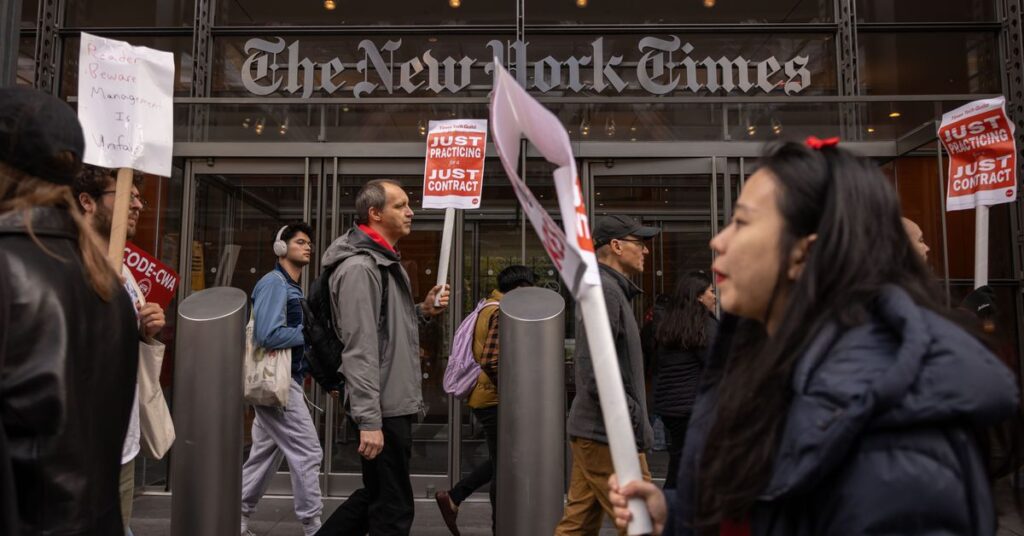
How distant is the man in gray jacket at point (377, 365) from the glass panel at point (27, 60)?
6.22 metres

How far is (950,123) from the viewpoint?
5.75 metres

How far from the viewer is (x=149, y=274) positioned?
4.18 meters

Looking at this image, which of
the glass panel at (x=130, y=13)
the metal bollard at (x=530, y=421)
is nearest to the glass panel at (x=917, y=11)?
the metal bollard at (x=530, y=421)

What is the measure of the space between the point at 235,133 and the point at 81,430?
643cm

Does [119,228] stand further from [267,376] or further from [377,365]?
[267,376]

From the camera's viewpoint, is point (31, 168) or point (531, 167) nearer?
point (31, 168)

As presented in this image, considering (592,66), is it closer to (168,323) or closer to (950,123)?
(950,123)

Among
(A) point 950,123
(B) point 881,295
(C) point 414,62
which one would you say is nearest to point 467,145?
(C) point 414,62

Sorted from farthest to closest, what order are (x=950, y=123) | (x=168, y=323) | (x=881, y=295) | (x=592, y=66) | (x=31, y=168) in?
(x=592, y=66)
(x=168, y=323)
(x=950, y=123)
(x=31, y=168)
(x=881, y=295)

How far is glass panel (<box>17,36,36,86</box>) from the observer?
8.28 m

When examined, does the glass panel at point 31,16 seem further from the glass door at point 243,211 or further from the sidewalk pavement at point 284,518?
the sidewalk pavement at point 284,518

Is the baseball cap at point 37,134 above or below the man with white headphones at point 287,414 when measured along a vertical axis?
above

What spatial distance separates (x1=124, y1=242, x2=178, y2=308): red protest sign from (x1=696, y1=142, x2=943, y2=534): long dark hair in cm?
353

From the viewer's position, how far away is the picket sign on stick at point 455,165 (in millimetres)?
5754
